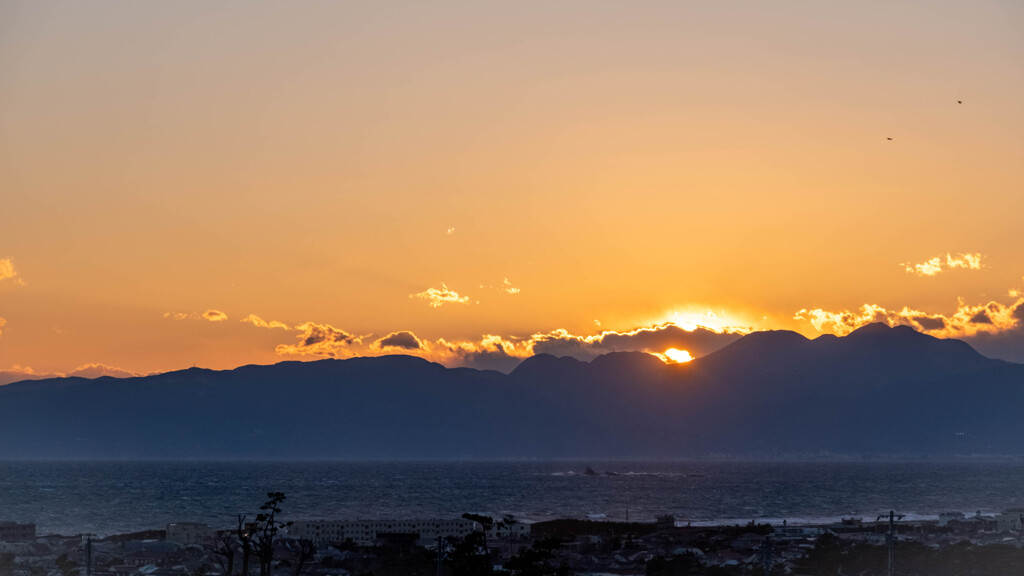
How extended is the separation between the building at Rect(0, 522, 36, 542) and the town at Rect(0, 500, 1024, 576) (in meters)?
0.07

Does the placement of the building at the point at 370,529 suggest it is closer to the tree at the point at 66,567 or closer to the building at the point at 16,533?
the building at the point at 16,533

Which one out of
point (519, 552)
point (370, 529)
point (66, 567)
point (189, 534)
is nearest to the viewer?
point (519, 552)

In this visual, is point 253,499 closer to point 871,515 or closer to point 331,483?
point 331,483

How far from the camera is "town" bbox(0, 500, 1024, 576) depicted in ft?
183

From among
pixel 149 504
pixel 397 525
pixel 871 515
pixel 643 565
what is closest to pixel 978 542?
pixel 643 565

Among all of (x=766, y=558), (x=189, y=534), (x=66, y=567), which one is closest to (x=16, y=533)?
(x=189, y=534)

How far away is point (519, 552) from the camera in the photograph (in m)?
49.4

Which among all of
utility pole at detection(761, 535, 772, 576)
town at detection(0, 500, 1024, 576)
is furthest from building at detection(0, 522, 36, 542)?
utility pole at detection(761, 535, 772, 576)

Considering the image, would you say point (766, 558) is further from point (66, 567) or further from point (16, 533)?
point (16, 533)

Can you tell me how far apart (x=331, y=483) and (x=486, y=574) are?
526 feet

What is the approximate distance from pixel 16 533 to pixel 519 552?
1571 inches

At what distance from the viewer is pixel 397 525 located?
81688mm

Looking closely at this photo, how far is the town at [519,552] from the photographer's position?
55656 millimetres

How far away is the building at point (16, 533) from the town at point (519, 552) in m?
0.07
